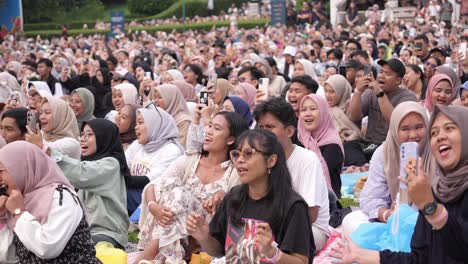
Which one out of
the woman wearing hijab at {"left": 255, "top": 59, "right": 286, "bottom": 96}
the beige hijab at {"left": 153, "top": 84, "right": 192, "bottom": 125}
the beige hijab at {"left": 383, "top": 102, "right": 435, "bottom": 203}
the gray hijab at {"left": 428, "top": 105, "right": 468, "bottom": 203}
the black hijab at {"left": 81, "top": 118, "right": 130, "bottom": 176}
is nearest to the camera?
the gray hijab at {"left": 428, "top": 105, "right": 468, "bottom": 203}

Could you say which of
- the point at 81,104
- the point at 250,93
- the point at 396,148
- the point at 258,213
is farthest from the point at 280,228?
the point at 250,93

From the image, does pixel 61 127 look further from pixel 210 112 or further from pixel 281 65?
pixel 281 65

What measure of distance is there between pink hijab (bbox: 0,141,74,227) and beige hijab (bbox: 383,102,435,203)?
6.73ft

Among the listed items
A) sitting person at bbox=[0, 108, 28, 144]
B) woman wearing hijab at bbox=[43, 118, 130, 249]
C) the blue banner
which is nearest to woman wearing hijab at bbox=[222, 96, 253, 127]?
woman wearing hijab at bbox=[43, 118, 130, 249]

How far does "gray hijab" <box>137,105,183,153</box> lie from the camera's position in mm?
7785

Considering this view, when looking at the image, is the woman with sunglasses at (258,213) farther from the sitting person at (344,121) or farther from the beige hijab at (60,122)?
the sitting person at (344,121)

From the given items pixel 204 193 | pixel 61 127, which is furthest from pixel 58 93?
pixel 204 193

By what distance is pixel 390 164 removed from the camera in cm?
575

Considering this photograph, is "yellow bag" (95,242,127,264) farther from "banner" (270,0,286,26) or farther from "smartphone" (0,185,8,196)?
"banner" (270,0,286,26)

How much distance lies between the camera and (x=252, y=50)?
1791 centimetres

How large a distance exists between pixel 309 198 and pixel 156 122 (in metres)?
2.56

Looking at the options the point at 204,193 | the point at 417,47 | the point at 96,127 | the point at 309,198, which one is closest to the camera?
the point at 309,198

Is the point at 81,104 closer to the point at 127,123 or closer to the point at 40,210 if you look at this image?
the point at 127,123

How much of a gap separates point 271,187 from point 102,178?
2295mm
